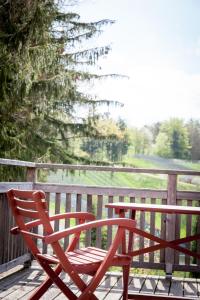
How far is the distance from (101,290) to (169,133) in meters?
42.2

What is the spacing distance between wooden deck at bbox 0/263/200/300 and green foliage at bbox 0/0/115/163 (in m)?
4.33

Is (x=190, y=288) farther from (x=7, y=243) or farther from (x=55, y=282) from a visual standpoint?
(x=55, y=282)

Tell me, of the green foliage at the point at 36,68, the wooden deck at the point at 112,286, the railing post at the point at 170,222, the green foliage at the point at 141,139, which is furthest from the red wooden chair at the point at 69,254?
the green foliage at the point at 141,139

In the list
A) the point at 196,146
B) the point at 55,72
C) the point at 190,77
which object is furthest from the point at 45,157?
the point at 190,77

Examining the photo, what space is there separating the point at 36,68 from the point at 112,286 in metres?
5.00

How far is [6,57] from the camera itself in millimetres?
8156

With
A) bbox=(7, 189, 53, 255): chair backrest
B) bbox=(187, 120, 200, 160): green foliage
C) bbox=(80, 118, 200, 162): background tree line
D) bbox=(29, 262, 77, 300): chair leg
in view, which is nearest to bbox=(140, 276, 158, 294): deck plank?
bbox=(29, 262, 77, 300): chair leg

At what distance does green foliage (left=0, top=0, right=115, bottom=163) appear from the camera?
8.14 metres

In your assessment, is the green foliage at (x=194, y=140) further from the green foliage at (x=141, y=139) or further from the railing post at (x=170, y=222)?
the railing post at (x=170, y=222)

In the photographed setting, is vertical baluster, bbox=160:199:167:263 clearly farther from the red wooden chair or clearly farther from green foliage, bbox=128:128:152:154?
green foliage, bbox=128:128:152:154

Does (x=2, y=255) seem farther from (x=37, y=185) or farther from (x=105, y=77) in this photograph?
→ (x=105, y=77)

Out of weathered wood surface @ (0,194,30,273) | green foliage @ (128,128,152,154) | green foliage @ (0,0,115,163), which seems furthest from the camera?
green foliage @ (128,128,152,154)

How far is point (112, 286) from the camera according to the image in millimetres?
4336

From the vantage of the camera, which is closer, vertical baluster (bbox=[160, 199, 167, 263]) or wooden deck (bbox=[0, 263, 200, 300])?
wooden deck (bbox=[0, 263, 200, 300])
